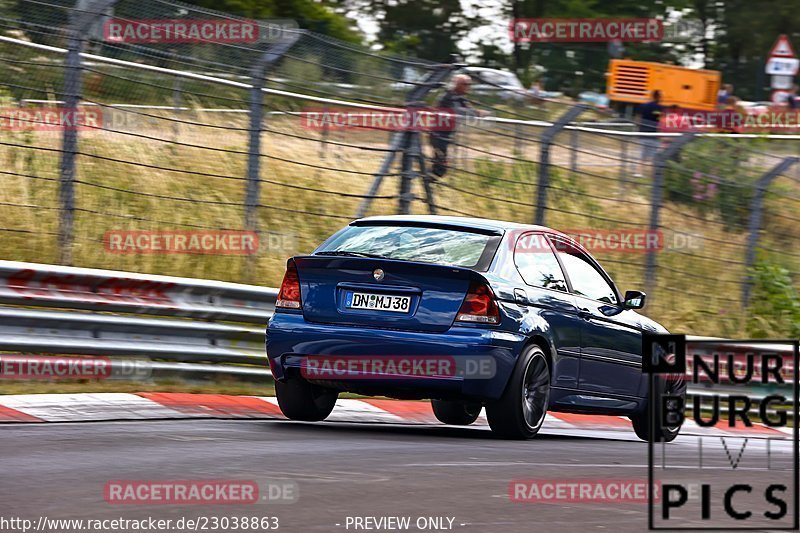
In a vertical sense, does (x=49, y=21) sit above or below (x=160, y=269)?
above

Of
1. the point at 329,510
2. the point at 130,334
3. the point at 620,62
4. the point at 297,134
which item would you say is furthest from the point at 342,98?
the point at 620,62

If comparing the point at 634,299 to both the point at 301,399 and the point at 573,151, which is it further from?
the point at 573,151

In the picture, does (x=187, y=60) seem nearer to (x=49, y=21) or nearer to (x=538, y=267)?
(x=49, y=21)

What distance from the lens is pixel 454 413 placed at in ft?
36.1

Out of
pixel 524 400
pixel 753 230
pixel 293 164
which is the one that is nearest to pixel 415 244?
pixel 524 400

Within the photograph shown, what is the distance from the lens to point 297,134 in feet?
45.0

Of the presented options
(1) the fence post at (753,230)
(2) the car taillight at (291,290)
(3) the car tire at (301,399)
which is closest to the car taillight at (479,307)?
(2) the car taillight at (291,290)

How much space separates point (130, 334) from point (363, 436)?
8.61ft

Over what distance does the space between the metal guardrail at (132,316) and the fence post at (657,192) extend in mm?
5799

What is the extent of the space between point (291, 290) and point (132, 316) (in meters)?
2.40

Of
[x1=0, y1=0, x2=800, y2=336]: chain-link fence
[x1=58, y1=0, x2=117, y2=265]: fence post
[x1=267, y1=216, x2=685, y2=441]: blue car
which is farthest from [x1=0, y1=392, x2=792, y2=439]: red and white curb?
[x1=0, y1=0, x2=800, y2=336]: chain-link fence

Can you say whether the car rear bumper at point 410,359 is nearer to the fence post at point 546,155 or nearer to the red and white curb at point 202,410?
the red and white curb at point 202,410

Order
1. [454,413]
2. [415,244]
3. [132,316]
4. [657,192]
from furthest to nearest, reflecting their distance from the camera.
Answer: [657,192], [132,316], [454,413], [415,244]

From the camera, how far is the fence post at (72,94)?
38.5ft
